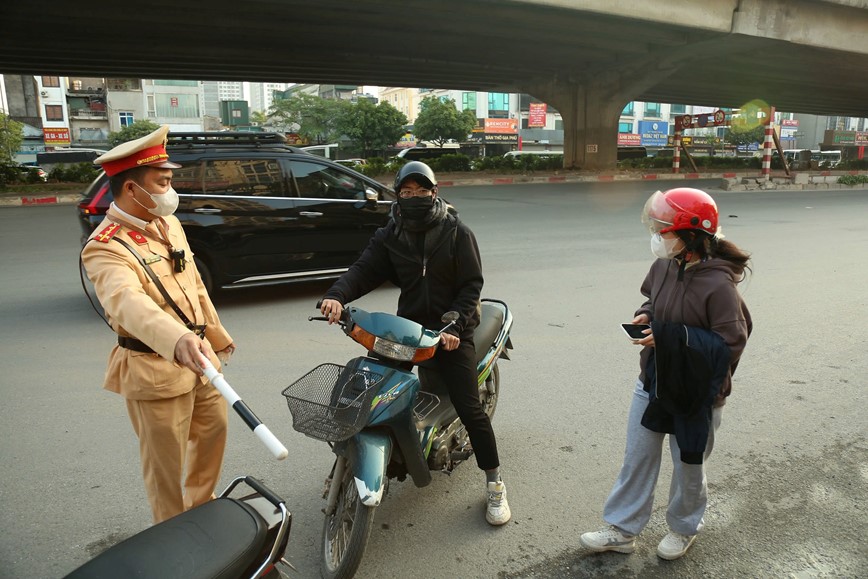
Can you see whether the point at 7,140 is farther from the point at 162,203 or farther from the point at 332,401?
the point at 332,401

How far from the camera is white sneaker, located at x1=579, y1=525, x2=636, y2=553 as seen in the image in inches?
117

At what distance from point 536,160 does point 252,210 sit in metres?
26.5

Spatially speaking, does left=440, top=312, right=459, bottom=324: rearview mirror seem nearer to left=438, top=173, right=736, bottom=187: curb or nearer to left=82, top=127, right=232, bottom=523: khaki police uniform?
left=82, top=127, right=232, bottom=523: khaki police uniform

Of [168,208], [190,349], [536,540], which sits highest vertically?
[168,208]

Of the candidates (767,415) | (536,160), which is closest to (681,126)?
(536,160)

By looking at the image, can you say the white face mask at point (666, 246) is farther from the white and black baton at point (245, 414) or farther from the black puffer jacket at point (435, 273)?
the white and black baton at point (245, 414)

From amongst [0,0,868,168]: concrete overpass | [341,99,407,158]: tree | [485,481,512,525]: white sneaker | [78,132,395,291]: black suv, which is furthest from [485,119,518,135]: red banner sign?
[485,481,512,525]: white sneaker

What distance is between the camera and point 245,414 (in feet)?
6.08

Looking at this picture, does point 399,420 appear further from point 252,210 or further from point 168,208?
point 252,210

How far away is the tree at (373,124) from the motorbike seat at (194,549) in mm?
52164

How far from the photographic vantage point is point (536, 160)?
1276 inches

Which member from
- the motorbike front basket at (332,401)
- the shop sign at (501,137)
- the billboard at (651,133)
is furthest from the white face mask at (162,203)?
the billboard at (651,133)

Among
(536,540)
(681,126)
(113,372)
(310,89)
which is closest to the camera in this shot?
(113,372)

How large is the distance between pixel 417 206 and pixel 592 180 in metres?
27.0
